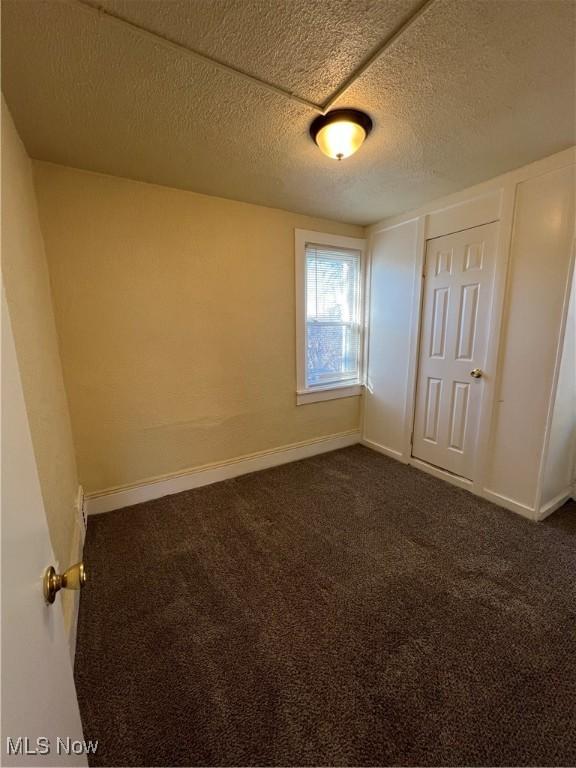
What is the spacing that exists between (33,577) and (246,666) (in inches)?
43.4

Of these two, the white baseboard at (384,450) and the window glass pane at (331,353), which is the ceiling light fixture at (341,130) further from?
the white baseboard at (384,450)

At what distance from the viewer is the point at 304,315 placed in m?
3.02

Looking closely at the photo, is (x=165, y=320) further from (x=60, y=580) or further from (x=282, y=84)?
(x=60, y=580)

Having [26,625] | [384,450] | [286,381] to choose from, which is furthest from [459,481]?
[26,625]

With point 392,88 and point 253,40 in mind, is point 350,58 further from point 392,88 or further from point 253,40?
point 253,40

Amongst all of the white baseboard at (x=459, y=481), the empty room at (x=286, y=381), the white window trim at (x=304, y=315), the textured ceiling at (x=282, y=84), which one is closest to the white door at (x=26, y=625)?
the empty room at (x=286, y=381)

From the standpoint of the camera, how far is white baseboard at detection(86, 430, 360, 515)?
7.72ft

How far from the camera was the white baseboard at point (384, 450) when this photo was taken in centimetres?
313

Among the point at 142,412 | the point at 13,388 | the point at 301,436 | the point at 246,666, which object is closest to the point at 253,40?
the point at 13,388

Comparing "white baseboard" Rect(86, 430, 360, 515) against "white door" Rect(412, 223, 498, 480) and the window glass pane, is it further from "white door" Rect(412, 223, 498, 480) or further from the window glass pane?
"white door" Rect(412, 223, 498, 480)

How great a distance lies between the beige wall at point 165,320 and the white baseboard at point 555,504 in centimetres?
209

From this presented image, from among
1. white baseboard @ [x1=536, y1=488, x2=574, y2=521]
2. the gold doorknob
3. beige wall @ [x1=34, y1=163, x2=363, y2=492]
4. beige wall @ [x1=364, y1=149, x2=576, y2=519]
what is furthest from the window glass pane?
the gold doorknob

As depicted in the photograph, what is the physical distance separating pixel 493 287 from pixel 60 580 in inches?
111

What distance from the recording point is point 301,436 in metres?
3.23
